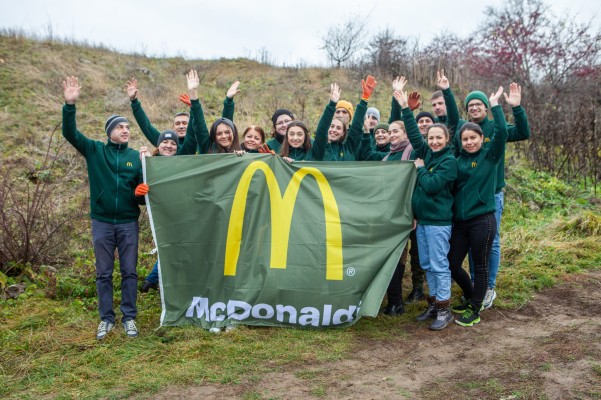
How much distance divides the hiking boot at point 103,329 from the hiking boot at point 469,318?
3.27m

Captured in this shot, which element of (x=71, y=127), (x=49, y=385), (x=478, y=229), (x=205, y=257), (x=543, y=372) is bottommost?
(x=49, y=385)

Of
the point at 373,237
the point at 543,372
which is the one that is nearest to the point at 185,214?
the point at 373,237

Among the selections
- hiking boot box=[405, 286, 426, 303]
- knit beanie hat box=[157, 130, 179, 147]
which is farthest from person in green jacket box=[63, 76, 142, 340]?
hiking boot box=[405, 286, 426, 303]

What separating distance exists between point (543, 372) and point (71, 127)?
4348 millimetres

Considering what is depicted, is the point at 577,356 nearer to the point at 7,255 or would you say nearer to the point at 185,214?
the point at 185,214

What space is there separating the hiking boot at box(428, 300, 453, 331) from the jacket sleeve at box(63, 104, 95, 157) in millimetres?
3592

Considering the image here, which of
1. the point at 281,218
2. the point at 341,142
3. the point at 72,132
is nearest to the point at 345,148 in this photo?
the point at 341,142

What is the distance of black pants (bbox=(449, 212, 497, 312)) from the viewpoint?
4.66 meters

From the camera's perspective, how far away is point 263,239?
188 inches

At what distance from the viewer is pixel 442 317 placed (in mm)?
4754

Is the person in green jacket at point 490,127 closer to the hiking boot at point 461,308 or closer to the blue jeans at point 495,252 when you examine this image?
the blue jeans at point 495,252

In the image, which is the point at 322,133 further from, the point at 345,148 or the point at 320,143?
the point at 345,148

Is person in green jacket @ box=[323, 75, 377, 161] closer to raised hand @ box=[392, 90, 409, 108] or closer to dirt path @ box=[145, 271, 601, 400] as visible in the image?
raised hand @ box=[392, 90, 409, 108]

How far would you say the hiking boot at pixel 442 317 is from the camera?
470 cm
